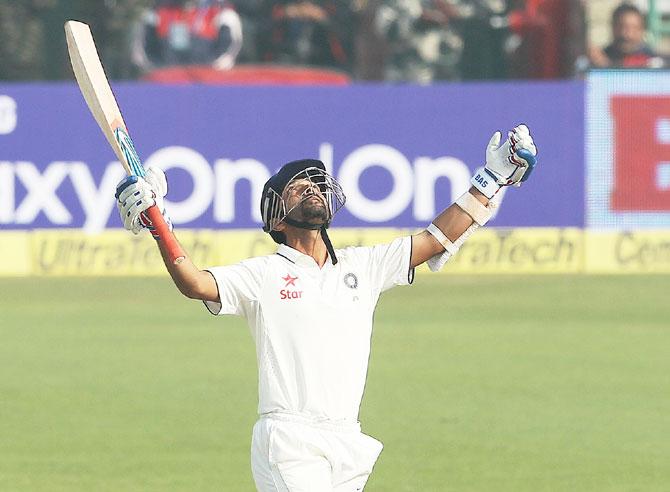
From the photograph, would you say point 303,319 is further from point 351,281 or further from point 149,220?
point 149,220

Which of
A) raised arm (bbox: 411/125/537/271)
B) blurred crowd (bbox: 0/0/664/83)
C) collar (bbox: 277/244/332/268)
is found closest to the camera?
collar (bbox: 277/244/332/268)

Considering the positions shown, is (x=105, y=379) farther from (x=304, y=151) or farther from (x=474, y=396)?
(x=304, y=151)

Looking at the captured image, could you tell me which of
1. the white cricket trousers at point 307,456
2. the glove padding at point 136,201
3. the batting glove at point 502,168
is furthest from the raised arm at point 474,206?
the glove padding at point 136,201

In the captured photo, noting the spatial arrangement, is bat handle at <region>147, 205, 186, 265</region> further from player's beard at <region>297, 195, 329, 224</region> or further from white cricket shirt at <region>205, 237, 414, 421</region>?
player's beard at <region>297, 195, 329, 224</region>

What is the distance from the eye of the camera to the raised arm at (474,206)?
220 inches

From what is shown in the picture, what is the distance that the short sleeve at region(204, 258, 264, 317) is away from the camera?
5.33 metres

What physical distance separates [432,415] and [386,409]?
0.34 meters

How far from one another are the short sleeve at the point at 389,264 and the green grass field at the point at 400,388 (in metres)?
2.68

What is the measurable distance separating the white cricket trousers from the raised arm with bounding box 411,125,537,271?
0.65m

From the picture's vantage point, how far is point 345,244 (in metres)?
17.0

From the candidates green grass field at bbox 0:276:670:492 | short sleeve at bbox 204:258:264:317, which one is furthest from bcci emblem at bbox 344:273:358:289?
green grass field at bbox 0:276:670:492

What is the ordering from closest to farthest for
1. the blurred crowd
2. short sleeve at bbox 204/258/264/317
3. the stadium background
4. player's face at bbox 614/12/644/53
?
1. short sleeve at bbox 204/258/264/317
2. the stadium background
3. player's face at bbox 614/12/644/53
4. the blurred crowd

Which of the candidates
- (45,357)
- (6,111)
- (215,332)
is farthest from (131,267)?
(45,357)

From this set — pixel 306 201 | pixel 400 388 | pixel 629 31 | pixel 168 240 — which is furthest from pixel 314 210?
pixel 629 31
